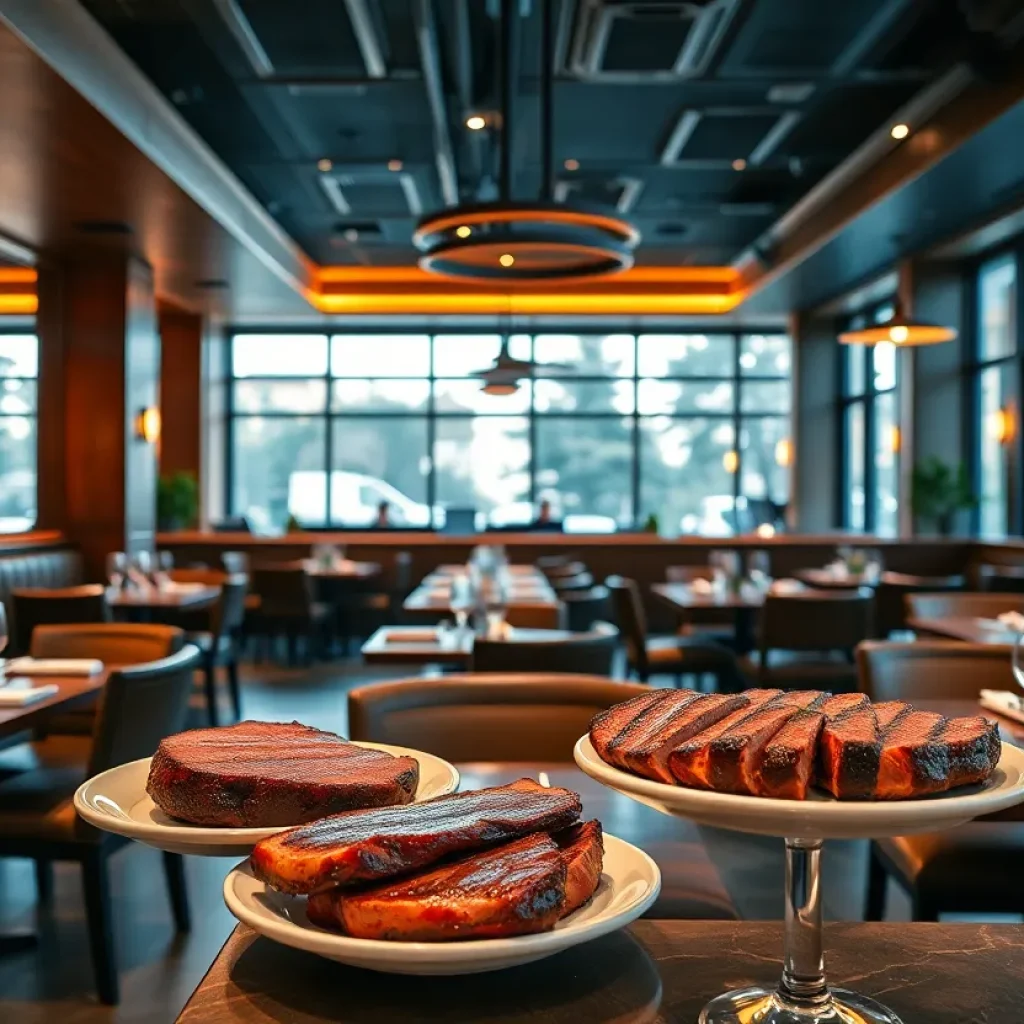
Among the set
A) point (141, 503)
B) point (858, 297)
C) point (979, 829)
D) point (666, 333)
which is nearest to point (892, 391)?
point (858, 297)

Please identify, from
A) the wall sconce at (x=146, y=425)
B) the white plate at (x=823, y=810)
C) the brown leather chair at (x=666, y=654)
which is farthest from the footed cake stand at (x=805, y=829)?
the wall sconce at (x=146, y=425)

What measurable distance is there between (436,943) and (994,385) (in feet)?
36.4

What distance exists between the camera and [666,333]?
15.7 metres

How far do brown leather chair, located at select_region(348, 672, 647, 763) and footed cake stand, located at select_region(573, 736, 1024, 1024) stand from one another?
5.04ft

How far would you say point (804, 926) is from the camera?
0.77 m

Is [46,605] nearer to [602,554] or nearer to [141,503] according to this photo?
[141,503]

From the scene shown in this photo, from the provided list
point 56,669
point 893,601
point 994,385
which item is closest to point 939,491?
point 994,385

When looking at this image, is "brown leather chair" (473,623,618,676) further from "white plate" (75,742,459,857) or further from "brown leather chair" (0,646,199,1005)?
"white plate" (75,742,459,857)

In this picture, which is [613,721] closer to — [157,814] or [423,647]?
[157,814]

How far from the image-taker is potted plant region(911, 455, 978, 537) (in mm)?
10578

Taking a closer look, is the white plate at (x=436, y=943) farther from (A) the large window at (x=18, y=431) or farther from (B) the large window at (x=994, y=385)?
(B) the large window at (x=994, y=385)

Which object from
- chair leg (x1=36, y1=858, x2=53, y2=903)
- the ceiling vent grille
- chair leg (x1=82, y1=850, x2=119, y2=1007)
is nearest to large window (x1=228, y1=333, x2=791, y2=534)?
the ceiling vent grille

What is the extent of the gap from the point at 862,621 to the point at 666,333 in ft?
34.7

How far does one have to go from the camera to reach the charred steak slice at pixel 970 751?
2.50 ft
